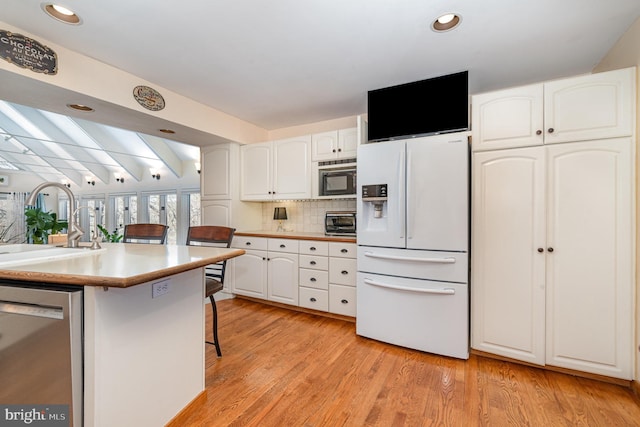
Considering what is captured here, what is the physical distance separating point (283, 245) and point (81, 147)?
6287 mm

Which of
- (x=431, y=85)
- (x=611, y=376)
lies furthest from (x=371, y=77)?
(x=611, y=376)

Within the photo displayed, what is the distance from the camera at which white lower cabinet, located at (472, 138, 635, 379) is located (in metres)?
1.78

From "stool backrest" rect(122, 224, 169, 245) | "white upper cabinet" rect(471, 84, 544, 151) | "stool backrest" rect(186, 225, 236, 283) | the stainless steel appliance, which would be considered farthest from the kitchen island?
"white upper cabinet" rect(471, 84, 544, 151)

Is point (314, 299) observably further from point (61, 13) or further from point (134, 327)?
point (61, 13)

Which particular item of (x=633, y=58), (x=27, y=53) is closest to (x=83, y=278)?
(x=27, y=53)

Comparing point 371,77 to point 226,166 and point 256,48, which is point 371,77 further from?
point 226,166

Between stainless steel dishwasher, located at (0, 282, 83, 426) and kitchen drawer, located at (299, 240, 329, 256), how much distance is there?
214 centimetres

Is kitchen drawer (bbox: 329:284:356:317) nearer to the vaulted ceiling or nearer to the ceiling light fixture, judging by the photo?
the ceiling light fixture

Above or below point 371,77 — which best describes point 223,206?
below

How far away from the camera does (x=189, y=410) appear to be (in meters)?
1.53

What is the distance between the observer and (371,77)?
8.21 feet

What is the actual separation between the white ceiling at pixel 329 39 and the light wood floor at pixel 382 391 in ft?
7.82

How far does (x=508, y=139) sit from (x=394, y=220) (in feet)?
3.41

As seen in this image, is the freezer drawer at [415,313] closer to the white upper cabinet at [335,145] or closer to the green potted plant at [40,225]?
the white upper cabinet at [335,145]
